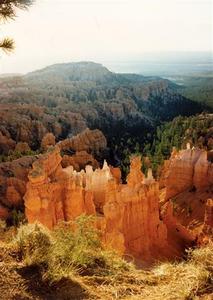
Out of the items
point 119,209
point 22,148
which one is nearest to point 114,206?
point 119,209

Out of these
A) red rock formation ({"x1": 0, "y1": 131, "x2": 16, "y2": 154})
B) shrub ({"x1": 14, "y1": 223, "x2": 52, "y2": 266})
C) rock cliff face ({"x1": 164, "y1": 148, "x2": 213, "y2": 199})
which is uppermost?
shrub ({"x1": 14, "y1": 223, "x2": 52, "y2": 266})

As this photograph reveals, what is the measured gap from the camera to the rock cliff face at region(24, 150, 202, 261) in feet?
53.4

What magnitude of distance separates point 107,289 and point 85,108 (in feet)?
162

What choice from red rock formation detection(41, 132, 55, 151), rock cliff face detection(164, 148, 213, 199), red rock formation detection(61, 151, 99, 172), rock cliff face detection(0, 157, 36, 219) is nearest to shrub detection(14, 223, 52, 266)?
rock cliff face detection(164, 148, 213, 199)

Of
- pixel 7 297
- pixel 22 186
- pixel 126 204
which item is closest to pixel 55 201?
pixel 126 204

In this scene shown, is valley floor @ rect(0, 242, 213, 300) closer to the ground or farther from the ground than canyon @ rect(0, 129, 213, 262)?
farther from the ground

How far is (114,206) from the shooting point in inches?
609

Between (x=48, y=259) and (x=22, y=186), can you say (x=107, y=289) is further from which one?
(x=22, y=186)

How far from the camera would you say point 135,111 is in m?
58.1

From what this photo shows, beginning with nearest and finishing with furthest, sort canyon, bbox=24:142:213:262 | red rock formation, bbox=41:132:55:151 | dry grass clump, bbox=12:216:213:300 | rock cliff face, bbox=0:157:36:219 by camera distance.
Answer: dry grass clump, bbox=12:216:213:300
canyon, bbox=24:142:213:262
rock cliff face, bbox=0:157:36:219
red rock formation, bbox=41:132:55:151

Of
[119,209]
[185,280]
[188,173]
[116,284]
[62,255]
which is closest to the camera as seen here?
[185,280]

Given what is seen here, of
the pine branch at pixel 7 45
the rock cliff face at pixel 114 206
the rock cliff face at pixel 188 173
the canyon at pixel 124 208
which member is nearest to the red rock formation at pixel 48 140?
the rock cliff face at pixel 188 173

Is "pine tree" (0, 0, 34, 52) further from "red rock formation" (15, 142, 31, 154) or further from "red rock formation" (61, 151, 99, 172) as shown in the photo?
"red rock formation" (15, 142, 31, 154)

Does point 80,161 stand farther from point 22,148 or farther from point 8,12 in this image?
point 8,12
